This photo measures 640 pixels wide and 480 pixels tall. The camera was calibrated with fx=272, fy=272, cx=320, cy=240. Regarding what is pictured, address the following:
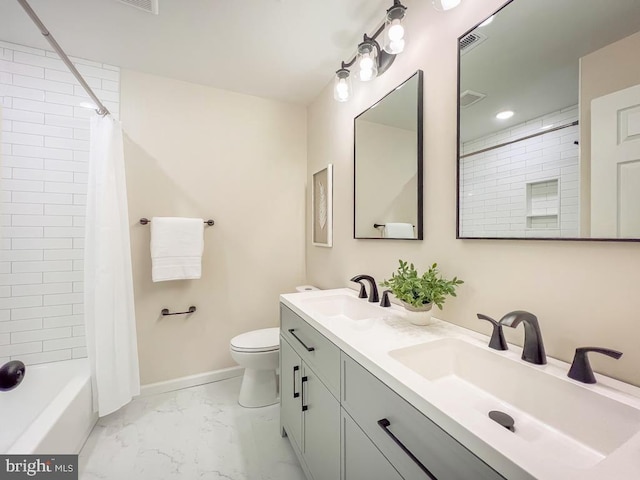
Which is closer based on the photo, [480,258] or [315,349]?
[480,258]

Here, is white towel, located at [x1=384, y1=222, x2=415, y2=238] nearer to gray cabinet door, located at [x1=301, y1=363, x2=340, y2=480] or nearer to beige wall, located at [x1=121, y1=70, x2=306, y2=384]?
gray cabinet door, located at [x1=301, y1=363, x2=340, y2=480]

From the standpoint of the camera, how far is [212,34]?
164 cm

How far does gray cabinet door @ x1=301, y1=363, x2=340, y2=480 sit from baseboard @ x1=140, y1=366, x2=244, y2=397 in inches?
48.9

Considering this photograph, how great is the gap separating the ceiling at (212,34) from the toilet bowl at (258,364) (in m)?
1.96

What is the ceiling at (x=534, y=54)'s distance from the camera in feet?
2.40

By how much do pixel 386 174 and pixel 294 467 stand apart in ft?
5.38

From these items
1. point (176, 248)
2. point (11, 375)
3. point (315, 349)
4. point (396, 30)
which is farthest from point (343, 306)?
point (11, 375)

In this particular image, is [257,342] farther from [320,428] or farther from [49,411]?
[49,411]

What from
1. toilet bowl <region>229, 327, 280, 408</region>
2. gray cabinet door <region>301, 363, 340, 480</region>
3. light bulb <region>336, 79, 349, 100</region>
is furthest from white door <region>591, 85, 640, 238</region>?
toilet bowl <region>229, 327, 280, 408</region>

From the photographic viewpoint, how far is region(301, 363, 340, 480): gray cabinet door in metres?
0.98

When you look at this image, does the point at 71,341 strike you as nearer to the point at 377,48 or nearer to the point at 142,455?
the point at 142,455

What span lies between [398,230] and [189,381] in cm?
200

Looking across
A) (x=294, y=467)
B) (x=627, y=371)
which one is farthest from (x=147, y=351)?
(x=627, y=371)

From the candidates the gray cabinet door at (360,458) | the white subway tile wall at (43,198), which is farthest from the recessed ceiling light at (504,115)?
the white subway tile wall at (43,198)
